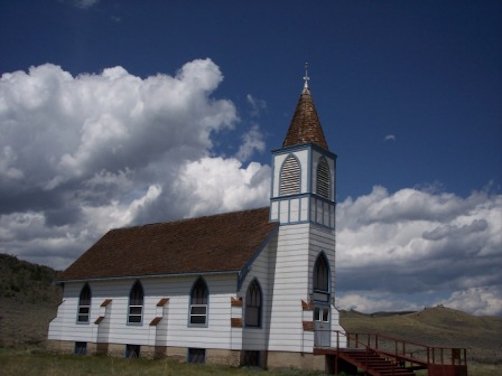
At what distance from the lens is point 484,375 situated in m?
26.9

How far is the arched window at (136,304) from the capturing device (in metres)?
32.3

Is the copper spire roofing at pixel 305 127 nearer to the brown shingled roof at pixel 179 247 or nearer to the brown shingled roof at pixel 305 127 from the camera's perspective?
the brown shingled roof at pixel 305 127

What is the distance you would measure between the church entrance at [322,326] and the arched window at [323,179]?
550 centimetres

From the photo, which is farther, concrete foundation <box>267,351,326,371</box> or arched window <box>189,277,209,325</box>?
arched window <box>189,277,209,325</box>

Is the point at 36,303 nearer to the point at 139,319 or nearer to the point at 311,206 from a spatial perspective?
the point at 139,319

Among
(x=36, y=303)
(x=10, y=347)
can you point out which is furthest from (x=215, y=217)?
(x=36, y=303)

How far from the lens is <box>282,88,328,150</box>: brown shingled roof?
31250 millimetres

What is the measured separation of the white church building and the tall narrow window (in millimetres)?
49

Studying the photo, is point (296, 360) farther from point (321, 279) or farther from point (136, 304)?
point (136, 304)

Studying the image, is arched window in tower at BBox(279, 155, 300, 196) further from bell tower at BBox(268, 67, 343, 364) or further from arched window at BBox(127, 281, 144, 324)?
arched window at BBox(127, 281, 144, 324)

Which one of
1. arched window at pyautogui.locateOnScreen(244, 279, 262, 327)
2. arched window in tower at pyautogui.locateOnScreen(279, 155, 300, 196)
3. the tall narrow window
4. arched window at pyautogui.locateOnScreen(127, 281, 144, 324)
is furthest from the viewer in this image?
arched window at pyautogui.locateOnScreen(127, 281, 144, 324)

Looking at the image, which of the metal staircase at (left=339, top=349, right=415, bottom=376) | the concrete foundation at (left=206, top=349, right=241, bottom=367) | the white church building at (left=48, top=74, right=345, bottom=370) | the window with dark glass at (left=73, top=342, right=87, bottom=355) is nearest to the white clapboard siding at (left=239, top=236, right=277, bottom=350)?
the white church building at (left=48, top=74, right=345, bottom=370)

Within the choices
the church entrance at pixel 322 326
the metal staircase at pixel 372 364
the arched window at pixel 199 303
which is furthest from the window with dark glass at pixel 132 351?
the metal staircase at pixel 372 364

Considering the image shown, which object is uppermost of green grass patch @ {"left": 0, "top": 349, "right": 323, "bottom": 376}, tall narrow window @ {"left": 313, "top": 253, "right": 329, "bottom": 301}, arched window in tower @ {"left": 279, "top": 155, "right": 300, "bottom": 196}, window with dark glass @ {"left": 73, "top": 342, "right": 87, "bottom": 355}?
arched window in tower @ {"left": 279, "top": 155, "right": 300, "bottom": 196}
